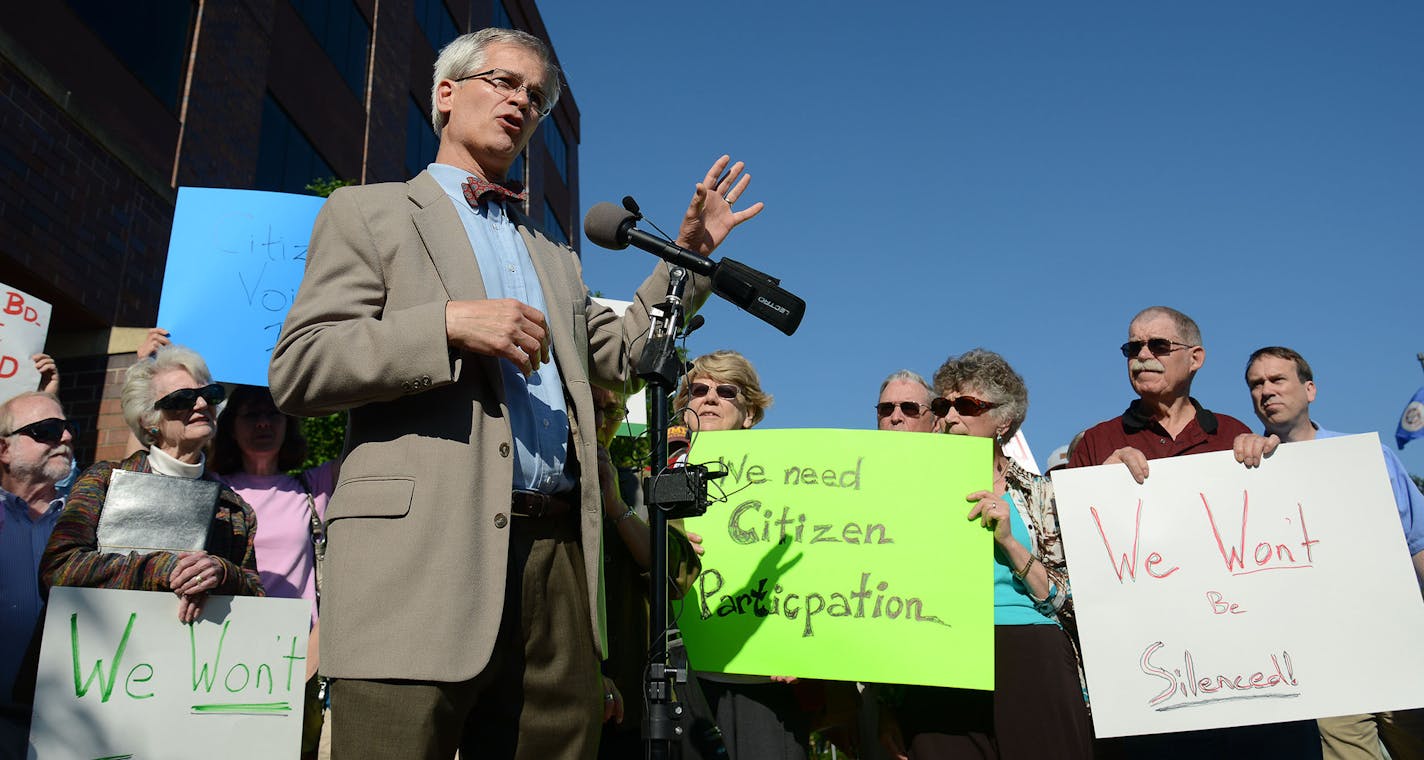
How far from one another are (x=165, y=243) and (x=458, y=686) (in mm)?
9669

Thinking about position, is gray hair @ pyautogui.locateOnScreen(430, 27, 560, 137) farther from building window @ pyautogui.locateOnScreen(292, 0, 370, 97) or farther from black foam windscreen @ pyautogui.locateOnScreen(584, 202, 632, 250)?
building window @ pyautogui.locateOnScreen(292, 0, 370, 97)

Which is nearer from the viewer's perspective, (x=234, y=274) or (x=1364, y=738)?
(x=234, y=274)

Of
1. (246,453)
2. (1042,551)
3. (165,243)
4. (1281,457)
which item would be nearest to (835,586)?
(1042,551)

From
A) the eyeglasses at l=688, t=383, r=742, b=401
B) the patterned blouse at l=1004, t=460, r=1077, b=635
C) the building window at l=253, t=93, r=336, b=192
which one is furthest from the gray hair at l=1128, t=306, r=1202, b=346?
the building window at l=253, t=93, r=336, b=192

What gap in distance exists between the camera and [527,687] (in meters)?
1.89

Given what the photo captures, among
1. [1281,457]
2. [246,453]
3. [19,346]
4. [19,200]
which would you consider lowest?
[1281,457]

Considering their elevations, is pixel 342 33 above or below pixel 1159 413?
above

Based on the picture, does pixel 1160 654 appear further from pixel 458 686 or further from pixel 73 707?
pixel 73 707

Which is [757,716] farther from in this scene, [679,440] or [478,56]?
[478,56]

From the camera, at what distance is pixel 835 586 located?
11.3ft

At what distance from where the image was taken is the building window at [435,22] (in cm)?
1822

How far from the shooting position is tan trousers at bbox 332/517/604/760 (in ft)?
5.72

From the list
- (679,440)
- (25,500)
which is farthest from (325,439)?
(679,440)

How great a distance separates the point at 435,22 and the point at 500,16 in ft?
14.6
